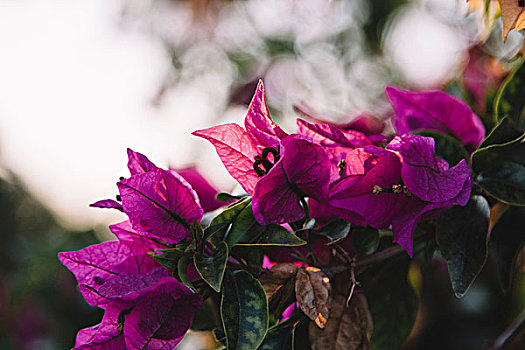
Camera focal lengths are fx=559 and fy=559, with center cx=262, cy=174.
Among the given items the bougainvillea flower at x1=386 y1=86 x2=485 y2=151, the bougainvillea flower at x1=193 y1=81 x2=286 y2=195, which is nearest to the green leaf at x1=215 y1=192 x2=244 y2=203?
the bougainvillea flower at x1=193 y1=81 x2=286 y2=195

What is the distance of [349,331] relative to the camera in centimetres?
31

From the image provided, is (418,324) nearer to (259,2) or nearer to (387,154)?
(387,154)

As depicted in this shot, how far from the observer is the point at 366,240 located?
1.01ft

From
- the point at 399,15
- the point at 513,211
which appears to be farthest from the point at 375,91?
the point at 513,211

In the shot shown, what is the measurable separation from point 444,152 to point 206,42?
3.38 ft

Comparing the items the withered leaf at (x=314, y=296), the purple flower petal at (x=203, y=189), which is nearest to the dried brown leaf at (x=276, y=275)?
the withered leaf at (x=314, y=296)

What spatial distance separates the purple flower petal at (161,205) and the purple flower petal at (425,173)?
106 millimetres

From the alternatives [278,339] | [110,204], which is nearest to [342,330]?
[278,339]

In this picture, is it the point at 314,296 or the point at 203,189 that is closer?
the point at 314,296

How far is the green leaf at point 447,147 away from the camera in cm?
34

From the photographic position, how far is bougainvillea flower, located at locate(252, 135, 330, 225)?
0.88 feet

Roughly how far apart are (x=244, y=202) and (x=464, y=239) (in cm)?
12

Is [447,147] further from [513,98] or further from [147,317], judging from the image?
[147,317]

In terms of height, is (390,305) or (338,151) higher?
(338,151)
